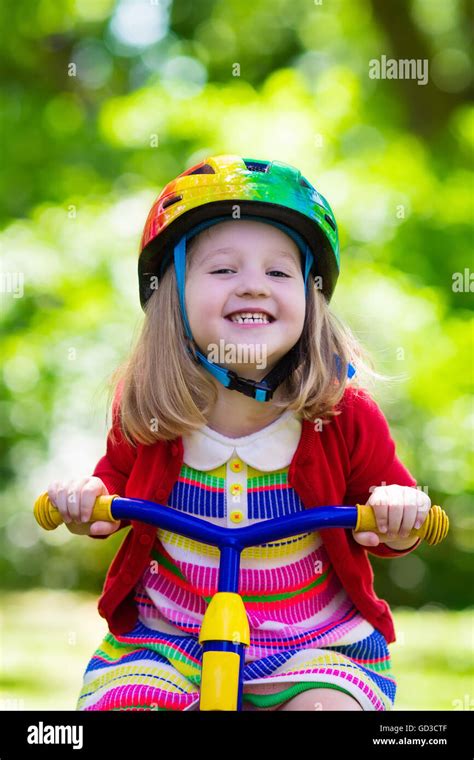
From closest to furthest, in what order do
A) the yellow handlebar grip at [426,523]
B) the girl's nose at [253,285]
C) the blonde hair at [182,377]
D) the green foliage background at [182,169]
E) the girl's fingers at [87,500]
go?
the yellow handlebar grip at [426,523]
the girl's fingers at [87,500]
the girl's nose at [253,285]
the blonde hair at [182,377]
the green foliage background at [182,169]

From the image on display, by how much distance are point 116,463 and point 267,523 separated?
2.06ft

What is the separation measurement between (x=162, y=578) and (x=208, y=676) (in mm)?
530

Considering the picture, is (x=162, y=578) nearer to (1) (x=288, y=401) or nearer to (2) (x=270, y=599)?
(2) (x=270, y=599)

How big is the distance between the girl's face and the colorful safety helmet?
0.11 ft

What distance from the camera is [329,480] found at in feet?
8.55

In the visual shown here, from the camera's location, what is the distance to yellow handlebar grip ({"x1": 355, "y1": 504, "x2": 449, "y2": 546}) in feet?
7.52

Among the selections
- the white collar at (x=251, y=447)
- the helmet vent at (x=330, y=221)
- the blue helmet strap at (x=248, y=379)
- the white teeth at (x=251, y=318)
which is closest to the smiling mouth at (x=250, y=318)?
the white teeth at (x=251, y=318)

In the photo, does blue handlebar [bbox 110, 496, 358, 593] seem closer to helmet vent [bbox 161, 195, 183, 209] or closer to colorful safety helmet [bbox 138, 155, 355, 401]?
colorful safety helmet [bbox 138, 155, 355, 401]

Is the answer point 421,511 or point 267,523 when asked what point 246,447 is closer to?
→ point 267,523

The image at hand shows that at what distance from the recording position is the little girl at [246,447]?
8.40ft

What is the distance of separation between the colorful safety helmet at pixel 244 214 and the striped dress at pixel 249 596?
0.18 meters

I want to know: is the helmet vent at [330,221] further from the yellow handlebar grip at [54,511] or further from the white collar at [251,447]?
the yellow handlebar grip at [54,511]

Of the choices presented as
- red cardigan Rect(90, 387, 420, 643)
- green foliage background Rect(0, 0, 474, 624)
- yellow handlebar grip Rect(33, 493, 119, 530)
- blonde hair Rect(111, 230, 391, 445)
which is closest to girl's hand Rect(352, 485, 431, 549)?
red cardigan Rect(90, 387, 420, 643)
